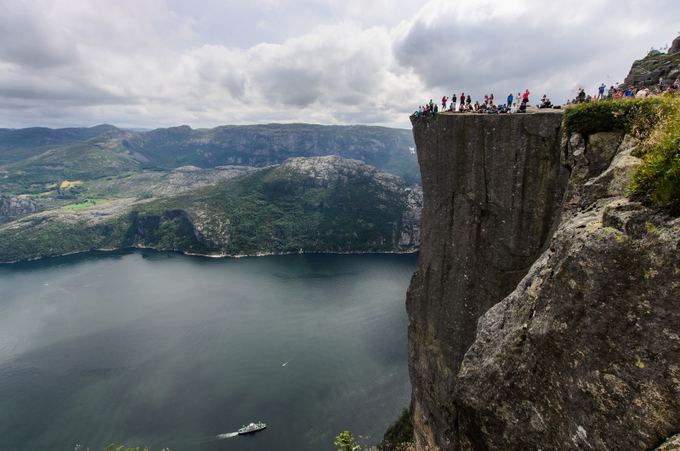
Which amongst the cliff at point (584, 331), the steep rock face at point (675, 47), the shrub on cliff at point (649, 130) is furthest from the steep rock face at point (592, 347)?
the steep rock face at point (675, 47)

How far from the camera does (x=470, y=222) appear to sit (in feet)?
88.8

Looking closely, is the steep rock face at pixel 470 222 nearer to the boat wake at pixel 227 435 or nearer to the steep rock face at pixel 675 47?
the steep rock face at pixel 675 47

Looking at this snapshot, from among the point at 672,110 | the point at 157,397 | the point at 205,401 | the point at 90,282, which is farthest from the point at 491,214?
the point at 90,282

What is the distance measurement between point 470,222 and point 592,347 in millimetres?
18400

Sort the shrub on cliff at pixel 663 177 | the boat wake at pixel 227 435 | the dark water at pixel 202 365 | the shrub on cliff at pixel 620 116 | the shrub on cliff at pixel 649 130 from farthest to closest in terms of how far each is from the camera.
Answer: the dark water at pixel 202 365
the boat wake at pixel 227 435
the shrub on cliff at pixel 620 116
the shrub on cliff at pixel 649 130
the shrub on cliff at pixel 663 177

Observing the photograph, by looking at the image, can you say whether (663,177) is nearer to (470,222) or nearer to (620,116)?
(620,116)

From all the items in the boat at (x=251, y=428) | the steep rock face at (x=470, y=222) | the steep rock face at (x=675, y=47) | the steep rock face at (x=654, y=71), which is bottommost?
the boat at (x=251, y=428)

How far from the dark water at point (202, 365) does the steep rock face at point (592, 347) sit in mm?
73149

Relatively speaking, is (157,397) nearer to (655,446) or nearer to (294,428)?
(294,428)

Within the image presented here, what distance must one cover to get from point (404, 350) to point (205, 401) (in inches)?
2179

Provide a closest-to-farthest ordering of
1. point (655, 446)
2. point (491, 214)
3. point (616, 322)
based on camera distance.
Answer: point (655, 446) < point (616, 322) < point (491, 214)

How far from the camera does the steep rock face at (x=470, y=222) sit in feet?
74.0

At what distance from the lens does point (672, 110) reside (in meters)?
12.9

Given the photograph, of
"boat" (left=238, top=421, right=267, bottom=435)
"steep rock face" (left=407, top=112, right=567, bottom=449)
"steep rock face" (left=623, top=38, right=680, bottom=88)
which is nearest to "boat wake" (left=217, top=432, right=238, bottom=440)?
"boat" (left=238, top=421, right=267, bottom=435)
